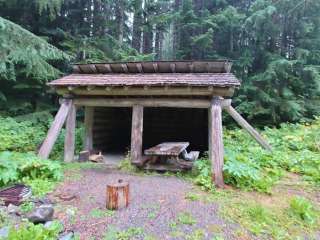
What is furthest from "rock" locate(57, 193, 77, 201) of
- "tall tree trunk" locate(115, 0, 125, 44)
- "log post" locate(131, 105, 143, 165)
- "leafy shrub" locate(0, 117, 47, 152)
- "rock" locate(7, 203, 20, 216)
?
"tall tree trunk" locate(115, 0, 125, 44)

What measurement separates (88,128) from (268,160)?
5710mm

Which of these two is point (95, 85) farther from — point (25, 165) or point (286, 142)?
point (286, 142)

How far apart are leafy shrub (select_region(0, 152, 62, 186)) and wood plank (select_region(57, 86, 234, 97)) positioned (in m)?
2.47

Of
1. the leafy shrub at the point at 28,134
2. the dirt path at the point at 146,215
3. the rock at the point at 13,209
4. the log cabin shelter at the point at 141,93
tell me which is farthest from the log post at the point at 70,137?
the rock at the point at 13,209

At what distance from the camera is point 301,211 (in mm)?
4781

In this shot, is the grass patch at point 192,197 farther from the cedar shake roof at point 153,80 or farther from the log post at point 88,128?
the log post at point 88,128

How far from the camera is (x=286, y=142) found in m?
10.1

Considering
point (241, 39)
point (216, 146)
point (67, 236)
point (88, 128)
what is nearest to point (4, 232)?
point (67, 236)

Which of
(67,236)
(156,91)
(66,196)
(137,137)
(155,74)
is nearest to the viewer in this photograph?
(67,236)

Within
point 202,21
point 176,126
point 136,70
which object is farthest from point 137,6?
point 136,70

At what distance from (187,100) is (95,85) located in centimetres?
251

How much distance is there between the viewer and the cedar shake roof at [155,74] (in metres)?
6.98

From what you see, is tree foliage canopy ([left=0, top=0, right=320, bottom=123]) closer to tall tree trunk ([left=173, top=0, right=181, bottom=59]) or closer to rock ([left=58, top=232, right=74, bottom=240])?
tall tree trunk ([left=173, top=0, right=181, bottom=59])

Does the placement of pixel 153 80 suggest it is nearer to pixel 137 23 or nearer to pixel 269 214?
pixel 269 214
